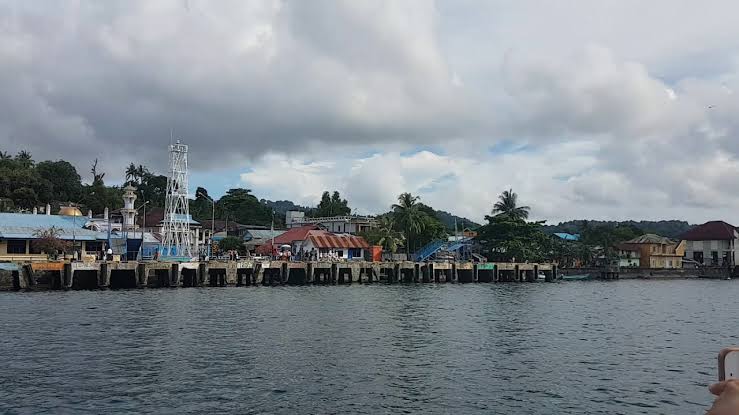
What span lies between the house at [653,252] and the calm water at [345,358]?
3151 inches

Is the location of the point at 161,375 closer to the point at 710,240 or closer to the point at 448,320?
the point at 448,320

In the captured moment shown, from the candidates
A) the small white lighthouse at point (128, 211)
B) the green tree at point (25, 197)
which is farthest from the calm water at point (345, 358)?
the green tree at point (25, 197)

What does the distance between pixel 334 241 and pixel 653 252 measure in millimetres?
65888

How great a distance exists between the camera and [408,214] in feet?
311

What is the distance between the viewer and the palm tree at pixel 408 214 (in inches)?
3733

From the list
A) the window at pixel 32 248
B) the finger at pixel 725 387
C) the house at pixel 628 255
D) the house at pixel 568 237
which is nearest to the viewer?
the finger at pixel 725 387

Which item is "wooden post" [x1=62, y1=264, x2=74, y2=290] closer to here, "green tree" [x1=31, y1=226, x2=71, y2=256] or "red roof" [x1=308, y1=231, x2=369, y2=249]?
"green tree" [x1=31, y1=226, x2=71, y2=256]

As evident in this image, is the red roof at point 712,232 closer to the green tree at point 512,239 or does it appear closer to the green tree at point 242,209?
the green tree at point 512,239

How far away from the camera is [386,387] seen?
2052 centimetres

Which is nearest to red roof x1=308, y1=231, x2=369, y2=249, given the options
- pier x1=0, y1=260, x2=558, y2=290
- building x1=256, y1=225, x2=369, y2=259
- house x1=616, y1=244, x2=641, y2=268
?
building x1=256, y1=225, x2=369, y2=259

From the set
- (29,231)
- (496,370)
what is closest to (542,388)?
(496,370)

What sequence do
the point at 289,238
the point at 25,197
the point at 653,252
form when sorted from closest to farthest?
1. the point at 25,197
2. the point at 289,238
3. the point at 653,252

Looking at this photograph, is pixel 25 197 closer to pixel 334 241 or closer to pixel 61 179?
pixel 61 179

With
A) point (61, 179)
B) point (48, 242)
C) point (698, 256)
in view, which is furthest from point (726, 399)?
point (698, 256)
